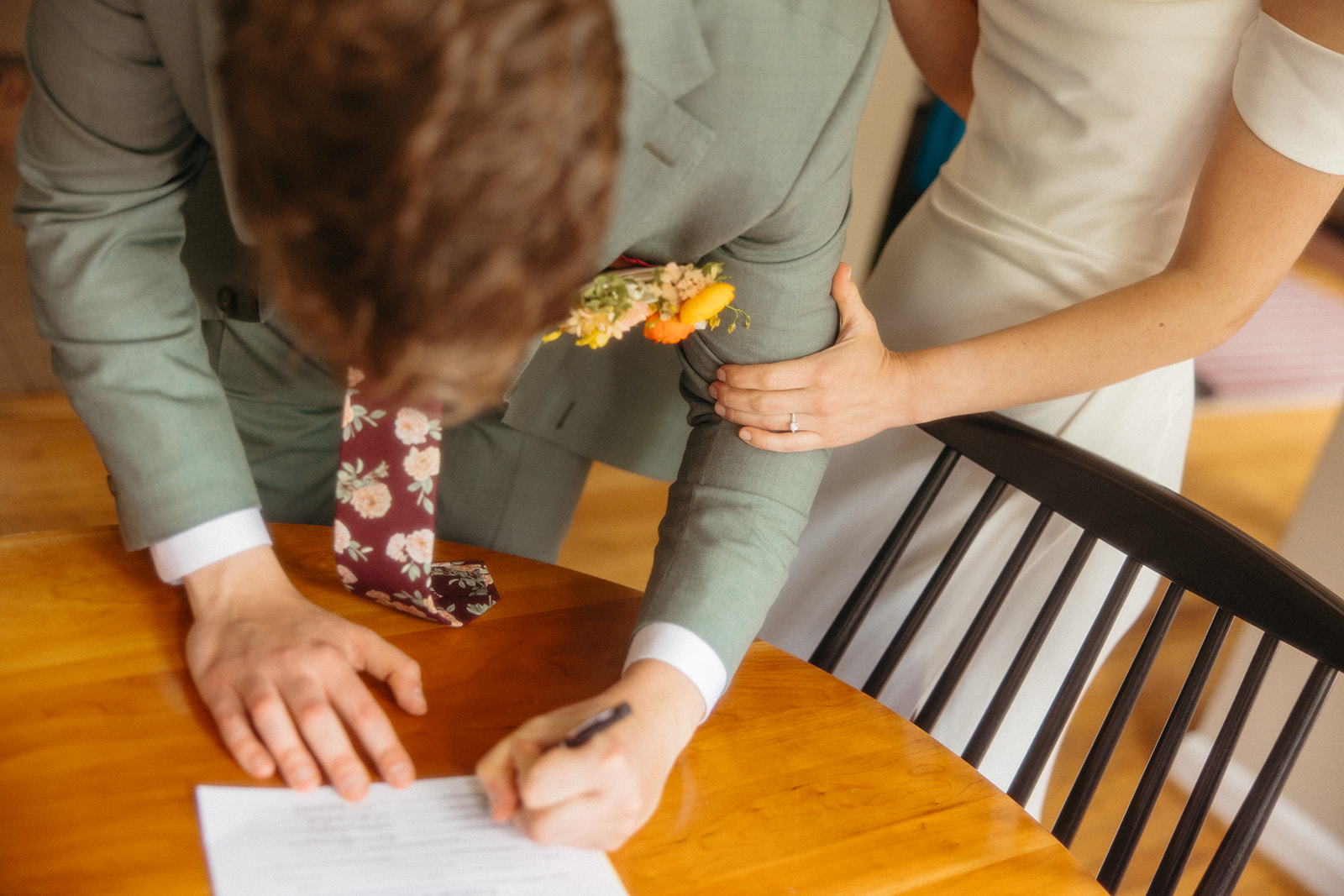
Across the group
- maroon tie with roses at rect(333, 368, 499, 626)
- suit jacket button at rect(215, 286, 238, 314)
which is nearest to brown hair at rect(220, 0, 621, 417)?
maroon tie with roses at rect(333, 368, 499, 626)

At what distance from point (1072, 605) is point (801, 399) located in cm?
53

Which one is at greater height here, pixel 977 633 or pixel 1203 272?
pixel 1203 272

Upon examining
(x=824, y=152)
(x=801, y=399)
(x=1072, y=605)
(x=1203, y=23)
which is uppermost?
(x=1203, y=23)

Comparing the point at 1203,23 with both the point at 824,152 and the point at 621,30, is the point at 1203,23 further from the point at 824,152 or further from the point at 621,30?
the point at 621,30

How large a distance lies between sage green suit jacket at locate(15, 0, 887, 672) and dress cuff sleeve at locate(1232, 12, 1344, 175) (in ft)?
1.35


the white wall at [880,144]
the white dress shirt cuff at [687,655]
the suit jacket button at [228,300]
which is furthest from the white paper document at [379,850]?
the white wall at [880,144]

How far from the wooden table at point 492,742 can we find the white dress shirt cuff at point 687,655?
51 mm

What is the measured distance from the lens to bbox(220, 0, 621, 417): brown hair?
45 centimetres

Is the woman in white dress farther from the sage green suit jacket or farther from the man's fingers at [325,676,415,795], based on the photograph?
the man's fingers at [325,676,415,795]

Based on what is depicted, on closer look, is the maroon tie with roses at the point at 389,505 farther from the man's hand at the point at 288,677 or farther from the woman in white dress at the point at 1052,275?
the woman in white dress at the point at 1052,275

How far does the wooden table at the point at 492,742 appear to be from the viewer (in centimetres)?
66

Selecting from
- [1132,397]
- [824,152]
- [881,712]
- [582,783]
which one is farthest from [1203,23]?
[582,783]

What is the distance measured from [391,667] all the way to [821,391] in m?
0.46

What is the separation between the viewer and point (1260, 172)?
93 cm
